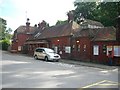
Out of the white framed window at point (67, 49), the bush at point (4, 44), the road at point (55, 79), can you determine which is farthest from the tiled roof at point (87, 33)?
the bush at point (4, 44)

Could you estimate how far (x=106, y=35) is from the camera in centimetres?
3216

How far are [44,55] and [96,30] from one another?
880 cm

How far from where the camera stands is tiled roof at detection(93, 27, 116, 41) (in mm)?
30914

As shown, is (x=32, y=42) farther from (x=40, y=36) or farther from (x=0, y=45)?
(x=0, y=45)

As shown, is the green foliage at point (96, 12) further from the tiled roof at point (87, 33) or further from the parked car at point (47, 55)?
the parked car at point (47, 55)

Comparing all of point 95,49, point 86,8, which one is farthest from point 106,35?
point 86,8

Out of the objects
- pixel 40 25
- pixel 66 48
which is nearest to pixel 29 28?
pixel 40 25

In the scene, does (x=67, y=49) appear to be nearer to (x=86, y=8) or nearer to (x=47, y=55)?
(x=47, y=55)

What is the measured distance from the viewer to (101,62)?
101 feet

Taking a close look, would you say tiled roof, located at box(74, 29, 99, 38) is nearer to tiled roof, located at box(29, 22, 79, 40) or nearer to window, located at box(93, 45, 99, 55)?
window, located at box(93, 45, 99, 55)

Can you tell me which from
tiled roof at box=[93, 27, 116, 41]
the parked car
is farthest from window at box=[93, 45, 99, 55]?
the parked car

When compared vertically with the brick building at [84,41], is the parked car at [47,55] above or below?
below

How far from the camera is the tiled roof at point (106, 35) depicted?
30914 mm

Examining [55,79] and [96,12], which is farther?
[96,12]
